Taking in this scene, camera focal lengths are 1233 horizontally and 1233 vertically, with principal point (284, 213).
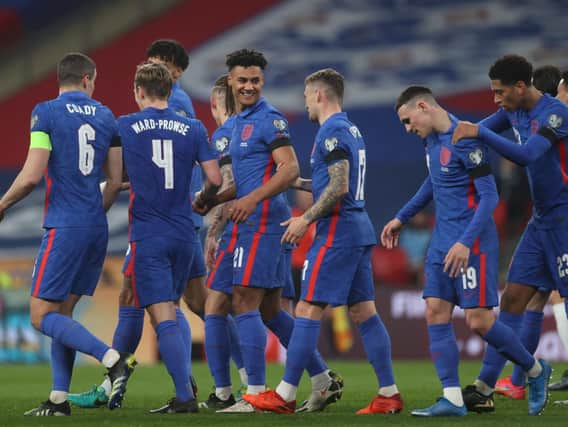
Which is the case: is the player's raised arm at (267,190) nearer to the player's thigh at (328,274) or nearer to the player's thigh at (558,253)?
the player's thigh at (328,274)

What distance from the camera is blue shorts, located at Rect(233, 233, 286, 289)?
7.34 m

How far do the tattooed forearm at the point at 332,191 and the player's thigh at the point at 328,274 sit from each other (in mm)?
254

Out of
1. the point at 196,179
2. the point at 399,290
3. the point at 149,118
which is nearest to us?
the point at 149,118

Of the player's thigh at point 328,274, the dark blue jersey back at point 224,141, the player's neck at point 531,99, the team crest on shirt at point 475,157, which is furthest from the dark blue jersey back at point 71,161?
the player's neck at point 531,99

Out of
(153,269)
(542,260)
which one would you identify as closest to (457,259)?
(542,260)

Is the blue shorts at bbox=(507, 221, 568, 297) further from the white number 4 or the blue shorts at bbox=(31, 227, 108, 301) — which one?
the blue shorts at bbox=(31, 227, 108, 301)

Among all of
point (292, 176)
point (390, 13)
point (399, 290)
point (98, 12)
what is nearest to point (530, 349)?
point (292, 176)

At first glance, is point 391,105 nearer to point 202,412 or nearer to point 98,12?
point 98,12

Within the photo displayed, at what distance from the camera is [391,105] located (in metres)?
19.9

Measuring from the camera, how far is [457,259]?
263 inches

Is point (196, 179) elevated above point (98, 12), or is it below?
below

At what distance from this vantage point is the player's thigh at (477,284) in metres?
6.83

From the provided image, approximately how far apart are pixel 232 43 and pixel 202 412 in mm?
14363

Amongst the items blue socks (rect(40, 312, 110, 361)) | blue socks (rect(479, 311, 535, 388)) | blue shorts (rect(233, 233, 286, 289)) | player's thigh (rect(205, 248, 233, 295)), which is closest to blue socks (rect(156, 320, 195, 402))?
blue socks (rect(40, 312, 110, 361))
